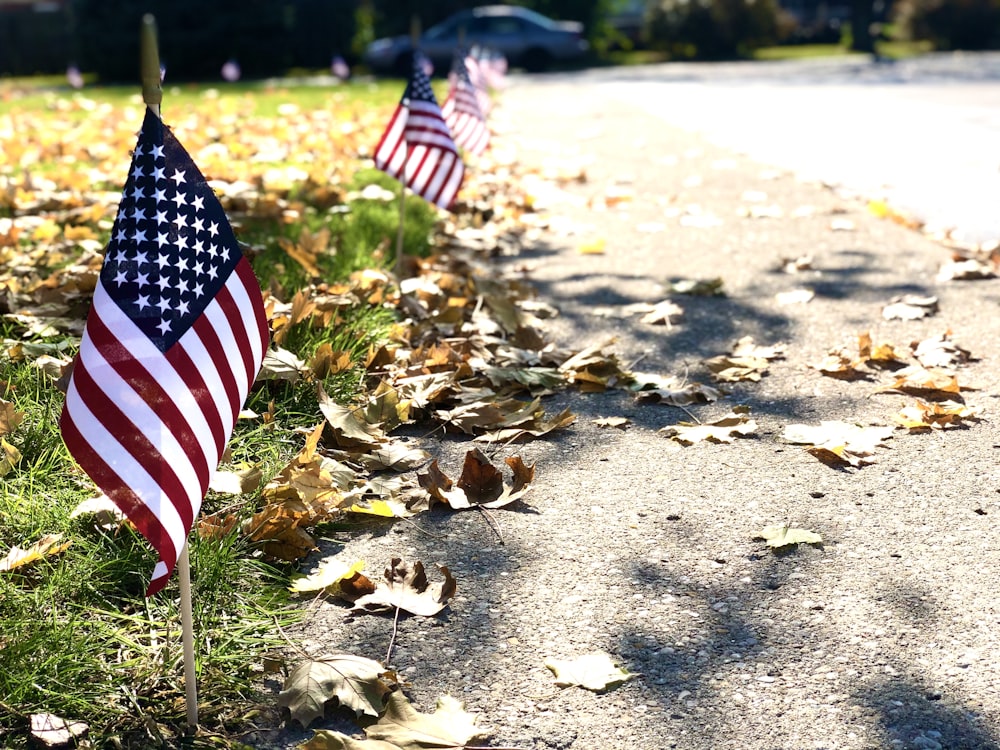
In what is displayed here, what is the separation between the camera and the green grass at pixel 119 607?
2186mm

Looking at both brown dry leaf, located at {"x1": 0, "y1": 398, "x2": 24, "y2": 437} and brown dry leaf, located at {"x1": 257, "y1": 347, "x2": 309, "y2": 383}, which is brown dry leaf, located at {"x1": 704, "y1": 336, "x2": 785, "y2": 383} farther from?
brown dry leaf, located at {"x1": 0, "y1": 398, "x2": 24, "y2": 437}

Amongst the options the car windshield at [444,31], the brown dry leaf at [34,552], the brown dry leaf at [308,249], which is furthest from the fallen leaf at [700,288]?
the car windshield at [444,31]

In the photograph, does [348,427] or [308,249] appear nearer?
[348,427]

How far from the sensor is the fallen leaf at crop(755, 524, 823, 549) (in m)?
2.89

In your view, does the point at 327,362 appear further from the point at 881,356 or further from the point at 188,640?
the point at 881,356

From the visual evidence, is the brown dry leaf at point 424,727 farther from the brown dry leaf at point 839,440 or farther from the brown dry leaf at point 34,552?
the brown dry leaf at point 839,440

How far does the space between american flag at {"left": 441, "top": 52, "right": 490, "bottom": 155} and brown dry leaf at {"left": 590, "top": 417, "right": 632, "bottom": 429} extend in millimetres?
3826

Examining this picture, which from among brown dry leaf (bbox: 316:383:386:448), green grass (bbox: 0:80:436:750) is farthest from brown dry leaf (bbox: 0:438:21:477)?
brown dry leaf (bbox: 316:383:386:448)

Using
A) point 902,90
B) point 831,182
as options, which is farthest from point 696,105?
point 831,182

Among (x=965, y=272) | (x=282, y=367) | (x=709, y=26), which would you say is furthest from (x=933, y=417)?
(x=709, y=26)

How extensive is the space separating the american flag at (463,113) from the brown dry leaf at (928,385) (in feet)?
12.7

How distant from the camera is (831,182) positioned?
29.1 feet

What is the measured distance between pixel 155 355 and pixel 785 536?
1689 mm

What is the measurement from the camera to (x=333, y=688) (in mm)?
2266
